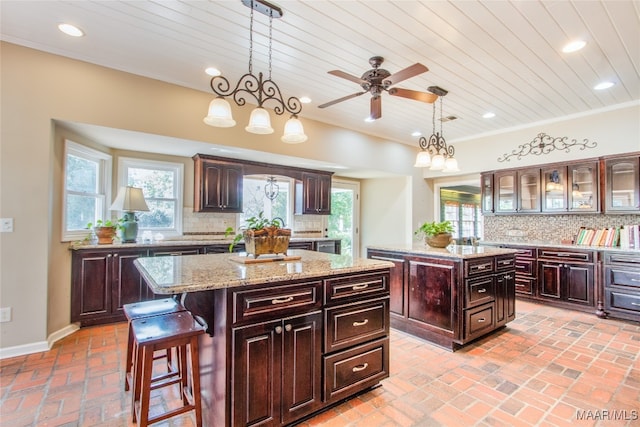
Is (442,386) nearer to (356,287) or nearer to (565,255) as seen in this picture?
(356,287)

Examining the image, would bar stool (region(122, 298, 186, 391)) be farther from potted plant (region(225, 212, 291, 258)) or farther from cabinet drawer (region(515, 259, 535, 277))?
cabinet drawer (region(515, 259, 535, 277))

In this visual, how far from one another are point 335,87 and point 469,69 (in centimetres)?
141

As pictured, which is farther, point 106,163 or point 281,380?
point 106,163

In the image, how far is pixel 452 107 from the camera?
4.21 m

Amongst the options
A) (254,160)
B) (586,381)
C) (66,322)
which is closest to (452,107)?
(254,160)

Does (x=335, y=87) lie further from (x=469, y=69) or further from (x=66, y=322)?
(x=66, y=322)

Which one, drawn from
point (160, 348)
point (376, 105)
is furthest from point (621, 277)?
point (160, 348)

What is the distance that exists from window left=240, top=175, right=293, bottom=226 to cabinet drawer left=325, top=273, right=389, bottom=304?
3336 mm

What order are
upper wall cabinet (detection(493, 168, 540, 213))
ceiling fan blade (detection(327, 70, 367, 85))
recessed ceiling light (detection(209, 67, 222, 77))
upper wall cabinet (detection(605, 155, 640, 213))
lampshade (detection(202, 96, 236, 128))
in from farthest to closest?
upper wall cabinet (detection(493, 168, 540, 213)), upper wall cabinet (detection(605, 155, 640, 213)), recessed ceiling light (detection(209, 67, 222, 77)), ceiling fan blade (detection(327, 70, 367, 85)), lampshade (detection(202, 96, 236, 128))

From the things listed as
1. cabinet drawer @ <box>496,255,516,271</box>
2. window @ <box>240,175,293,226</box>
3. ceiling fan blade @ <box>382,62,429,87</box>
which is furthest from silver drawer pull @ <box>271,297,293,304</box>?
window @ <box>240,175,293,226</box>

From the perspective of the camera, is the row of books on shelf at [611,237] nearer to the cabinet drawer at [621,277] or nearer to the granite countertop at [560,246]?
the granite countertop at [560,246]

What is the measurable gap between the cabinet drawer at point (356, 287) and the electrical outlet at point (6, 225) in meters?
2.87

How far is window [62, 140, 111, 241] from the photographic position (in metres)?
3.35

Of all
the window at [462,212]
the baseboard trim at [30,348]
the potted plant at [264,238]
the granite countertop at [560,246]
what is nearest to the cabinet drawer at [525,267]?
the granite countertop at [560,246]
